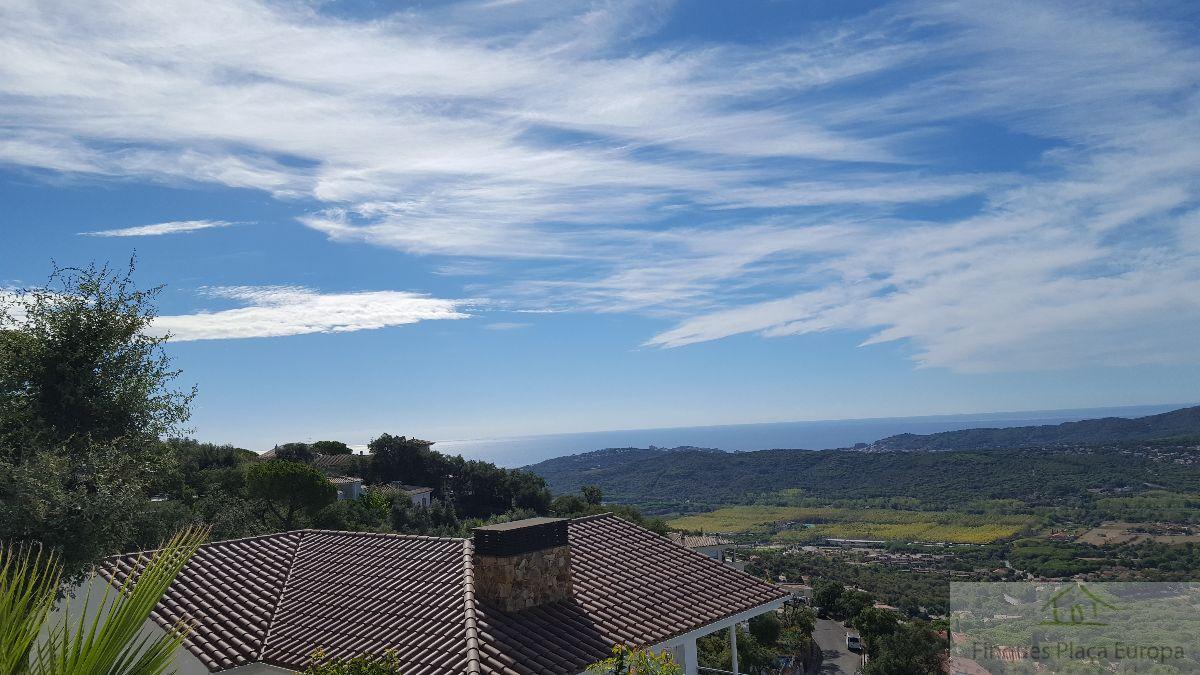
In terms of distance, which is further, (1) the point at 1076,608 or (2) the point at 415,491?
(2) the point at 415,491

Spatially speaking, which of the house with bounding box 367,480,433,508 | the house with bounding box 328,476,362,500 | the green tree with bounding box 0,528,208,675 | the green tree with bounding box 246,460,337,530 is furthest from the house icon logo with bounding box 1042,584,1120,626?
the house with bounding box 328,476,362,500

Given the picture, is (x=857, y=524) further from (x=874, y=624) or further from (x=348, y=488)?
(x=348, y=488)

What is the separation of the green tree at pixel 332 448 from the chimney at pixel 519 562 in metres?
55.0

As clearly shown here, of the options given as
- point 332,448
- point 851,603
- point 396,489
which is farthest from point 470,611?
point 332,448

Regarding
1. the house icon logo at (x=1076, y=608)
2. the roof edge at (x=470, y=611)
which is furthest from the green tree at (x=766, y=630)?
the roof edge at (x=470, y=611)

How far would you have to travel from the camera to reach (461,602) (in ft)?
36.6

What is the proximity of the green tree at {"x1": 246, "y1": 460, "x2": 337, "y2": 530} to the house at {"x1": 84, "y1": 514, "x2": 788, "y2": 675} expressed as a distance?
60.3 feet

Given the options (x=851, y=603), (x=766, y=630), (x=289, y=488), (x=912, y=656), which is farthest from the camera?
(x=851, y=603)

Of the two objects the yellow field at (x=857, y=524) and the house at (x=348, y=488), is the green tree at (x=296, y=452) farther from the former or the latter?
the yellow field at (x=857, y=524)

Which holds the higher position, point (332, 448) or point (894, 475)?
point (332, 448)

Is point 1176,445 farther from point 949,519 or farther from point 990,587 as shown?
point 990,587

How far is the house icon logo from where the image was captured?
40.1 ft

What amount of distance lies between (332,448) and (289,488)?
109 feet

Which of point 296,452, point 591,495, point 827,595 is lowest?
point 827,595
